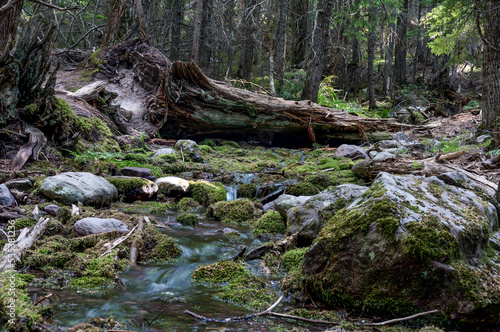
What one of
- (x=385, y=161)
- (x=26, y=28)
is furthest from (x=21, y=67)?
(x=385, y=161)

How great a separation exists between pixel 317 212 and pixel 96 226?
2808 mm

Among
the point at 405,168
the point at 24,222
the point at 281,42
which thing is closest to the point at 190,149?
the point at 405,168

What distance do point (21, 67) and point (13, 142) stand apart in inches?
60.4

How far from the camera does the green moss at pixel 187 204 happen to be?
21.3ft

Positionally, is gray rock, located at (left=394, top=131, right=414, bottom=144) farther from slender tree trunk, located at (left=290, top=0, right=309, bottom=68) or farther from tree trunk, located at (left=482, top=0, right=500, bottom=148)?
slender tree trunk, located at (left=290, top=0, right=309, bottom=68)

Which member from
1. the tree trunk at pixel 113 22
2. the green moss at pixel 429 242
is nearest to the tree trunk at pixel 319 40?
the tree trunk at pixel 113 22

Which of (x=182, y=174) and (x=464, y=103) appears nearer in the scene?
(x=182, y=174)

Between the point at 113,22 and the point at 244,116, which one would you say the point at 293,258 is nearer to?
the point at 244,116

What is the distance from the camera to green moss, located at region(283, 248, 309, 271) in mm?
3738

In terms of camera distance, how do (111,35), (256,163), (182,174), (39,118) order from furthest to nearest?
(111,35)
(256,163)
(182,174)
(39,118)

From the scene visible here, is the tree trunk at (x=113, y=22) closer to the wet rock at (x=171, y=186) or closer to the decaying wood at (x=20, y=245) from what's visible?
the wet rock at (x=171, y=186)

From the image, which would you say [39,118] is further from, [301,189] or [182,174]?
[301,189]

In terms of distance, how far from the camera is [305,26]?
1808 centimetres

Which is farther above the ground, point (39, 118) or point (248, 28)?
point (248, 28)
